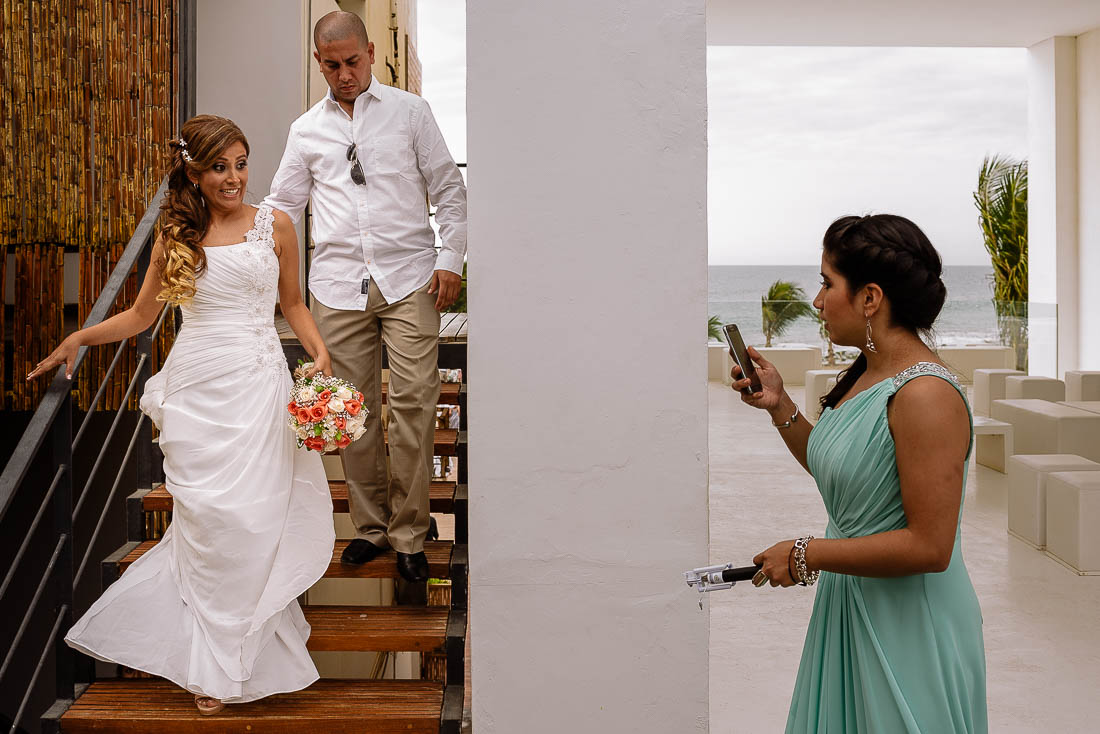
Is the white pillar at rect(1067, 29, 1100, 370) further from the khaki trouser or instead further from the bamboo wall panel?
the khaki trouser

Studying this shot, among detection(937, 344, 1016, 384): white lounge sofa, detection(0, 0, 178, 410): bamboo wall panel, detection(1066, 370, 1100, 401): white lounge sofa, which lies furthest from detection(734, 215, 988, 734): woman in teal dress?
detection(937, 344, 1016, 384): white lounge sofa

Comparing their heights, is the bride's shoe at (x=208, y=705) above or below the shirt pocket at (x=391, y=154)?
below

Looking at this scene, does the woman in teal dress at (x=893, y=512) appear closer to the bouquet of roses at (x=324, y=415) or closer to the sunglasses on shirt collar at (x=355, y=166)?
the bouquet of roses at (x=324, y=415)

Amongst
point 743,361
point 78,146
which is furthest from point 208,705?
point 78,146

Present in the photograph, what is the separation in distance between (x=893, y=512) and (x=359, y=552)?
208 cm

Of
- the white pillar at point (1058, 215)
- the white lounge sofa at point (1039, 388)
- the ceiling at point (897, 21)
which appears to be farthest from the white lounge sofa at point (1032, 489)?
the white pillar at point (1058, 215)

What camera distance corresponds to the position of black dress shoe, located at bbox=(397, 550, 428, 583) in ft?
10.4

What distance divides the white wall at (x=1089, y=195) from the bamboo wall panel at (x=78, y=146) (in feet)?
44.0

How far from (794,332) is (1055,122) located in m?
5.12

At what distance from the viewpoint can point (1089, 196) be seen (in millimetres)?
14109

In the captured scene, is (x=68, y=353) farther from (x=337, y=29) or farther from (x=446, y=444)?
(x=446, y=444)

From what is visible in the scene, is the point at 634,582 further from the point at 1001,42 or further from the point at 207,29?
the point at 1001,42

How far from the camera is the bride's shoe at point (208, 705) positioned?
2865mm

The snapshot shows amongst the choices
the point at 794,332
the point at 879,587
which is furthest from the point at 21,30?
the point at 794,332
